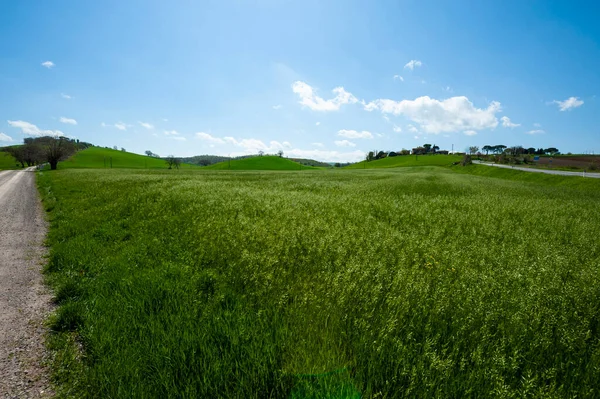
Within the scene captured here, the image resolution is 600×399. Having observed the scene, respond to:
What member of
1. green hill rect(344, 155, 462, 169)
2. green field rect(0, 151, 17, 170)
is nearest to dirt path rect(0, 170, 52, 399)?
green hill rect(344, 155, 462, 169)

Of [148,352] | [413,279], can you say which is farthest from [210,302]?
[413,279]

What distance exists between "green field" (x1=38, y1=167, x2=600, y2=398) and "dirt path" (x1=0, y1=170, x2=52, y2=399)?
26 cm

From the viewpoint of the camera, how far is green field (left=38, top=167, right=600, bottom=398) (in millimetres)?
3043

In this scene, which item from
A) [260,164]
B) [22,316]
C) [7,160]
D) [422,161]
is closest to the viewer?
[22,316]

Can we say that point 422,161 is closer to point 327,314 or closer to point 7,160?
point 327,314

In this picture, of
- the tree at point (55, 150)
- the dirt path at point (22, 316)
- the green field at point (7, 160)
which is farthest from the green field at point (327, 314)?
the green field at point (7, 160)

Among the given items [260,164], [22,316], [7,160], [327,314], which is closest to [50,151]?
[7,160]

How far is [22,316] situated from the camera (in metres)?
5.08

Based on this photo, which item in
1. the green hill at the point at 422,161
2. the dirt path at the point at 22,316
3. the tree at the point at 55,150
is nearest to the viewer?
the dirt path at the point at 22,316

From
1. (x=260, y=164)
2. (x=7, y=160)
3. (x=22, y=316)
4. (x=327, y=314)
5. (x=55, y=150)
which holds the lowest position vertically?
(x=22, y=316)

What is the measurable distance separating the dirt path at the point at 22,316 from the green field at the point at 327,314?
26cm

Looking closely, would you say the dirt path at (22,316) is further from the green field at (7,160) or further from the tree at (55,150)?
A: the green field at (7,160)

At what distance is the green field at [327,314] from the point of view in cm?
304

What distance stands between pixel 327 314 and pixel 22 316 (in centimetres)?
583
